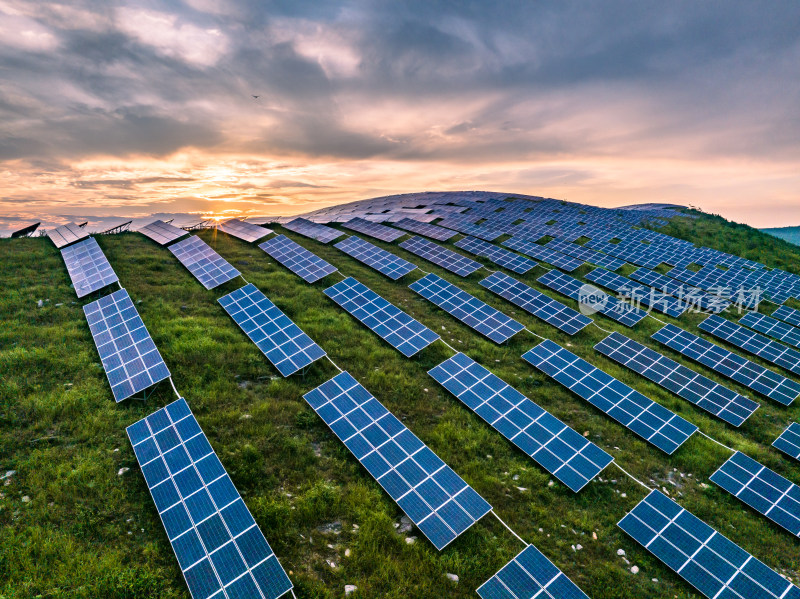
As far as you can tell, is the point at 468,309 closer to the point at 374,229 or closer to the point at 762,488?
the point at 762,488

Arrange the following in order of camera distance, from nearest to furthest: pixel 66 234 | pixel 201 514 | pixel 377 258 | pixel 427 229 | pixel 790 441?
pixel 201 514 → pixel 790 441 → pixel 377 258 → pixel 66 234 → pixel 427 229

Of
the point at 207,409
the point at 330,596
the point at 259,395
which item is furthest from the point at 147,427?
the point at 330,596

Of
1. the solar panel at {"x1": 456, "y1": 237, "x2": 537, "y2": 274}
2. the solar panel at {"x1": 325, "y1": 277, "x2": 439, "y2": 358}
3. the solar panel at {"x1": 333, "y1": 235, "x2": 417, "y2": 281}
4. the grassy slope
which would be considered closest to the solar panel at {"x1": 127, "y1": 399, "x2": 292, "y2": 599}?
the grassy slope

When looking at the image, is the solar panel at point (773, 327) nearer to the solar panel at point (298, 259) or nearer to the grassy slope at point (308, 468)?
the grassy slope at point (308, 468)

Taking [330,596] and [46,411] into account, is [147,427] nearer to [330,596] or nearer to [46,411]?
[46,411]

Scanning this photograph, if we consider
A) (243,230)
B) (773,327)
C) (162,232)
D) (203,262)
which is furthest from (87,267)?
(773,327)

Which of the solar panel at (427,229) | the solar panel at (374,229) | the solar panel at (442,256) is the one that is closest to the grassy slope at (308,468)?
the solar panel at (442,256)
